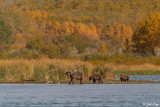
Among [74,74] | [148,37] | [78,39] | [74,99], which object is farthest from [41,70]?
[78,39]

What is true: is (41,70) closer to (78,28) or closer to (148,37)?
(148,37)

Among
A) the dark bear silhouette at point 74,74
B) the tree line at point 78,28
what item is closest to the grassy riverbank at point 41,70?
the dark bear silhouette at point 74,74

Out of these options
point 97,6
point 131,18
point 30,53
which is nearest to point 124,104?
point 30,53

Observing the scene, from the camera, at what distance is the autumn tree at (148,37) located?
3150 inches

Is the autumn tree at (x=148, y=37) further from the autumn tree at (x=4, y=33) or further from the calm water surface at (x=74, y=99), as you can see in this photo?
the calm water surface at (x=74, y=99)

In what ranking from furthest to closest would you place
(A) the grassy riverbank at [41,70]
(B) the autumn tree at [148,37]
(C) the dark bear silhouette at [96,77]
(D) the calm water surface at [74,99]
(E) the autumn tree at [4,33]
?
1. (E) the autumn tree at [4,33]
2. (B) the autumn tree at [148,37]
3. (A) the grassy riverbank at [41,70]
4. (C) the dark bear silhouette at [96,77]
5. (D) the calm water surface at [74,99]

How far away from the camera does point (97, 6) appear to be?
179500 millimetres

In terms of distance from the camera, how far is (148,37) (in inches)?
3152

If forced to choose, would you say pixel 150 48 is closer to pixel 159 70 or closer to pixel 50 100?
pixel 159 70

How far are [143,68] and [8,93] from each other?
31732 millimetres

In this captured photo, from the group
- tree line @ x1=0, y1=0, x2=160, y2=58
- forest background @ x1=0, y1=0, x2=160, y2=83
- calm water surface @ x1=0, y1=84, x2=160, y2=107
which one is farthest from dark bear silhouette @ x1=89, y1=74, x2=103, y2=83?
tree line @ x1=0, y1=0, x2=160, y2=58

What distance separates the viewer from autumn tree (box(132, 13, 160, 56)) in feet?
262

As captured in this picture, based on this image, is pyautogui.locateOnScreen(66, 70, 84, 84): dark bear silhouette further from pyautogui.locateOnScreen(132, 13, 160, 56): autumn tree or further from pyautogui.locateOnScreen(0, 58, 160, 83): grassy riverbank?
pyautogui.locateOnScreen(132, 13, 160, 56): autumn tree

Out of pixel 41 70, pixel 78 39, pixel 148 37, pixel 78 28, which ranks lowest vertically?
pixel 41 70
